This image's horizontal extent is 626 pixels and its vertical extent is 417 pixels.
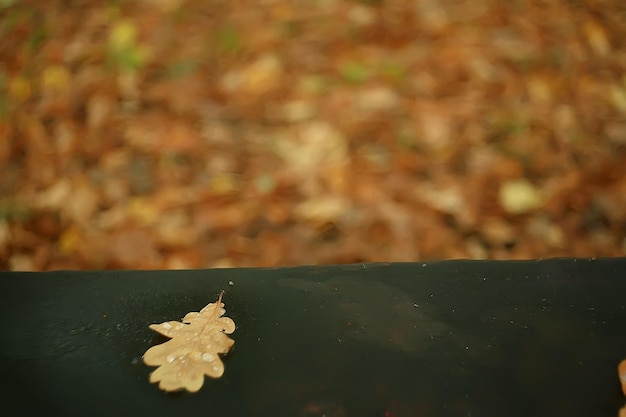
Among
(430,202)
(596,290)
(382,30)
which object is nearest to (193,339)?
(430,202)

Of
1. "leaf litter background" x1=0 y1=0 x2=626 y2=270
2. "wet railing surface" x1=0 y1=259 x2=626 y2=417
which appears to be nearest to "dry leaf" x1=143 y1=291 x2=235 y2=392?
"wet railing surface" x1=0 y1=259 x2=626 y2=417

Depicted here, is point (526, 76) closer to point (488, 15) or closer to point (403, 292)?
point (488, 15)

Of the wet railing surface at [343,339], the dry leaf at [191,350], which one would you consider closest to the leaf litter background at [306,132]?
the wet railing surface at [343,339]

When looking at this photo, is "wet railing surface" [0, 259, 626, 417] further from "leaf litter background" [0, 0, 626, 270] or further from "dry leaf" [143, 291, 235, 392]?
"leaf litter background" [0, 0, 626, 270]

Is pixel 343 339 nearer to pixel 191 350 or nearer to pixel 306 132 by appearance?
pixel 191 350

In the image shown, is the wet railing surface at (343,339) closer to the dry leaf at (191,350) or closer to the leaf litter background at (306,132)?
the dry leaf at (191,350)
